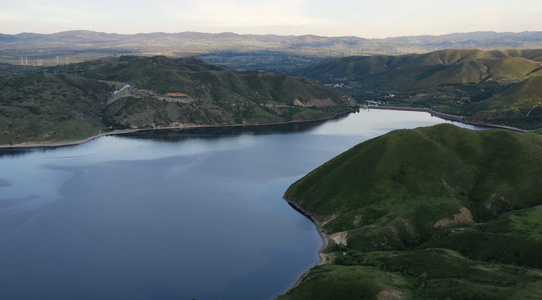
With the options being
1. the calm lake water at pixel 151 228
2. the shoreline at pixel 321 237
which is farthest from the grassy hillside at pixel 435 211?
the calm lake water at pixel 151 228

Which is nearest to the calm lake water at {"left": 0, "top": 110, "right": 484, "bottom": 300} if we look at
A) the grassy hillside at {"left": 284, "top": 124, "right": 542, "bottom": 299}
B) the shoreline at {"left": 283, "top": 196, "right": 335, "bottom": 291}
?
the shoreline at {"left": 283, "top": 196, "right": 335, "bottom": 291}

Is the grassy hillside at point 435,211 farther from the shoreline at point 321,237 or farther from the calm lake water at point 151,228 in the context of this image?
the calm lake water at point 151,228

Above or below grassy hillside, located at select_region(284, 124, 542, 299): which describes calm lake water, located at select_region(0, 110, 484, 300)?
below

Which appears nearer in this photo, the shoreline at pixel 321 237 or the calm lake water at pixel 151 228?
the calm lake water at pixel 151 228

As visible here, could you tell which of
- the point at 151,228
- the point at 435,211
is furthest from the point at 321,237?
the point at 151,228

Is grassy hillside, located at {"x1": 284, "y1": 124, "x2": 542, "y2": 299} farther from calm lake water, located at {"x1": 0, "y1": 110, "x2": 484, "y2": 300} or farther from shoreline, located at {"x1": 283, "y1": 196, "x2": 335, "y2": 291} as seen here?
calm lake water, located at {"x1": 0, "y1": 110, "x2": 484, "y2": 300}

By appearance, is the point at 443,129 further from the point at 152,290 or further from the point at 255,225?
the point at 152,290

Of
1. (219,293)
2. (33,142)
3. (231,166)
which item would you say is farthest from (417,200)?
(33,142)
